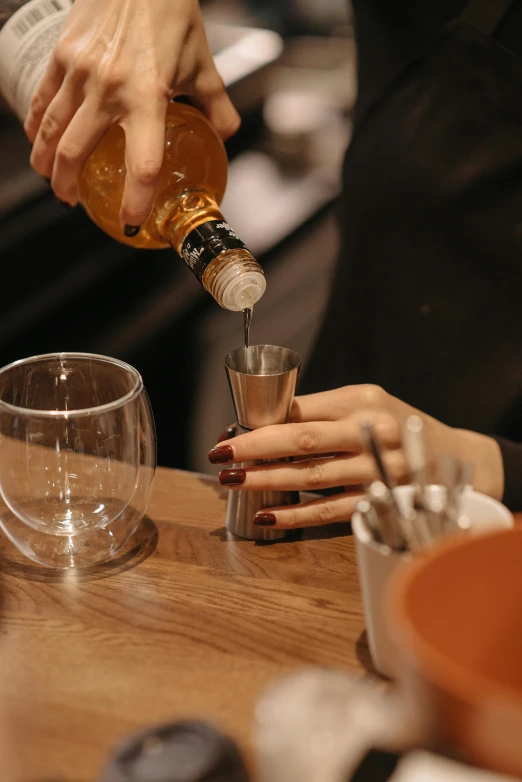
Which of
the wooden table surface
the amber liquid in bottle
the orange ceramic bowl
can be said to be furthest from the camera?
the amber liquid in bottle

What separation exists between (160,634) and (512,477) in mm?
536

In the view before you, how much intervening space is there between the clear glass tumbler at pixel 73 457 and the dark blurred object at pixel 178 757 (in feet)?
1.12

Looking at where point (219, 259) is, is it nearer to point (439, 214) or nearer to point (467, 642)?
point (467, 642)

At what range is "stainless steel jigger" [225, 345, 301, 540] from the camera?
2.82 feet

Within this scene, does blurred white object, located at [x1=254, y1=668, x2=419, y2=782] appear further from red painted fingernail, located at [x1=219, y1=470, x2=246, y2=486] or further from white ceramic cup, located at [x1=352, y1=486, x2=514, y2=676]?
red painted fingernail, located at [x1=219, y1=470, x2=246, y2=486]

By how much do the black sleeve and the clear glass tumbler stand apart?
46 centimetres

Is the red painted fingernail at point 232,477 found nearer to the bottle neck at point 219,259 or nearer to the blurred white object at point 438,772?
the bottle neck at point 219,259

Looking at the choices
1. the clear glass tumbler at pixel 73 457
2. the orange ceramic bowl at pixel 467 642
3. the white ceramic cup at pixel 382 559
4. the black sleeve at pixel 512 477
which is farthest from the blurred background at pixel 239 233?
the orange ceramic bowl at pixel 467 642

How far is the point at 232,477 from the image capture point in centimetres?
89

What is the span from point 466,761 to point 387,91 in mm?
1399

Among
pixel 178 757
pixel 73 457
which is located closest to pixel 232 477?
pixel 73 457

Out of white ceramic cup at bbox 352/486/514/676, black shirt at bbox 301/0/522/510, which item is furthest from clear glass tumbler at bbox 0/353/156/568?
black shirt at bbox 301/0/522/510

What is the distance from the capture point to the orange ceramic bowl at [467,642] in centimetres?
41

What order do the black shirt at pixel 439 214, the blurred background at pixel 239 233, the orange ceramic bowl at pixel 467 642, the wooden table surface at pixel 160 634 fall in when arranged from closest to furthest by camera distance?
the orange ceramic bowl at pixel 467 642
the wooden table surface at pixel 160 634
the black shirt at pixel 439 214
the blurred background at pixel 239 233
